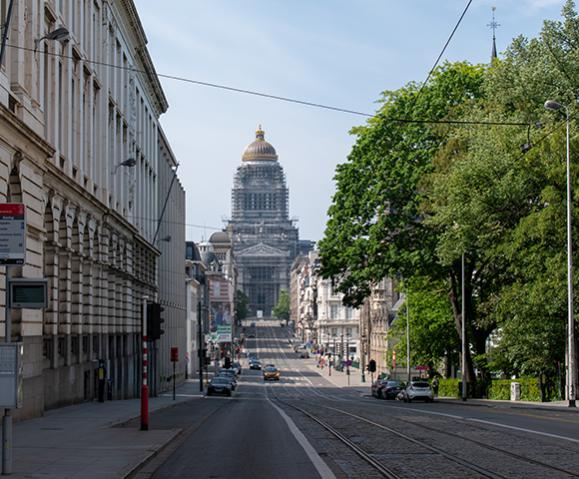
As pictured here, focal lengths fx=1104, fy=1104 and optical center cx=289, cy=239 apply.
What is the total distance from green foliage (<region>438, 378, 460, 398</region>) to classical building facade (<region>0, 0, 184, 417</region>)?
18.9 meters

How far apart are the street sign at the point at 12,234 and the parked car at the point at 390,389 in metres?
50.6

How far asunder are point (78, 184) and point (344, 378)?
8159 cm

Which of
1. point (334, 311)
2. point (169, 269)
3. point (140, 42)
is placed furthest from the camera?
point (334, 311)

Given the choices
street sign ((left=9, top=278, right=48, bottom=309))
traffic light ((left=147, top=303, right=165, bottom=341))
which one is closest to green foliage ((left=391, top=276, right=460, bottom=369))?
traffic light ((left=147, top=303, right=165, bottom=341))

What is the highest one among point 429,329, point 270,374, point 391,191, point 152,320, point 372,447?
point 391,191

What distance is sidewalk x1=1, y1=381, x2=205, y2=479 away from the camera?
1670cm

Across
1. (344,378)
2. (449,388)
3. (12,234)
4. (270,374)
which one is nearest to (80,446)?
(12,234)

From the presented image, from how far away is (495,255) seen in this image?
48.7 m

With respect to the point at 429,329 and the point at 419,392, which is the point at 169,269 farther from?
the point at 419,392

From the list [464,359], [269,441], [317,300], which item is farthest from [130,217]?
[317,300]

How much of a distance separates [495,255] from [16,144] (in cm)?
2652

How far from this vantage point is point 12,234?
51.4 feet

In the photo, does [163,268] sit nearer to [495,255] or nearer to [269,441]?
[495,255]

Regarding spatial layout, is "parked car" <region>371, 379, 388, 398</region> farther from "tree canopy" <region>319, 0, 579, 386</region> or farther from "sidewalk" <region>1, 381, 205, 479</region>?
"sidewalk" <region>1, 381, 205, 479</region>
